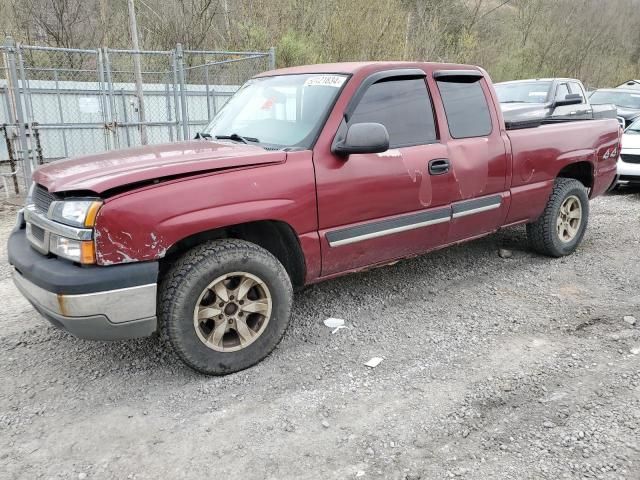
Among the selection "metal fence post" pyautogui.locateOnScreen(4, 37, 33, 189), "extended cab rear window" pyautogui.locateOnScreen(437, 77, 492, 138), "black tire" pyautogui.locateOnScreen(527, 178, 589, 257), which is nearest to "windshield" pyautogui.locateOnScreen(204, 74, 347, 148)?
"extended cab rear window" pyautogui.locateOnScreen(437, 77, 492, 138)

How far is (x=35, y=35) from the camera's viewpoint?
17562mm

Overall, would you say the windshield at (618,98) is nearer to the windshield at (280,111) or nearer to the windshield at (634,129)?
the windshield at (634,129)

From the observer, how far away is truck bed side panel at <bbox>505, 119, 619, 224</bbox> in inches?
188

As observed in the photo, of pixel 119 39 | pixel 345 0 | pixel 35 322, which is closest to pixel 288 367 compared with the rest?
pixel 35 322

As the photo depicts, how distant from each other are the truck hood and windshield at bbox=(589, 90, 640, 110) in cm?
1330

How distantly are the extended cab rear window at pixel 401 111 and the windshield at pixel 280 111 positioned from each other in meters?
0.25

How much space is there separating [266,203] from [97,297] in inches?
42.7

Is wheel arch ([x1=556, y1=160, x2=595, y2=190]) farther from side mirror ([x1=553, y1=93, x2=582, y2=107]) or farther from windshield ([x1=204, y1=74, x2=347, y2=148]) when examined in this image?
side mirror ([x1=553, y1=93, x2=582, y2=107])

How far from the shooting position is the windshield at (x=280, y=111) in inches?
144

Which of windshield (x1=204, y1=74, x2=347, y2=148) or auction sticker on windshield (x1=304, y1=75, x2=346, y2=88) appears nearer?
windshield (x1=204, y1=74, x2=347, y2=148)

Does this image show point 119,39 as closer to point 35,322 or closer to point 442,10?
point 442,10

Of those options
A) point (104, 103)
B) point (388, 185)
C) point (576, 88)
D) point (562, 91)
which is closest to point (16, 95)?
point (104, 103)

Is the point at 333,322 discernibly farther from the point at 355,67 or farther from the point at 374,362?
the point at 355,67

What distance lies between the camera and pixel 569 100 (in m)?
10.2
